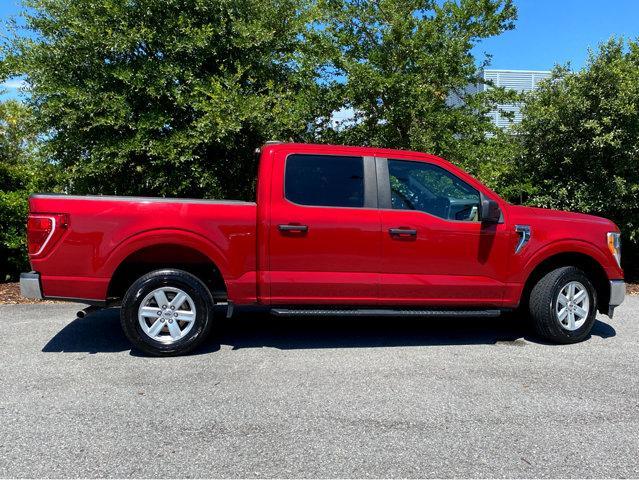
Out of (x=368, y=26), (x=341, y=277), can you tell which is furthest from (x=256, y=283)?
(x=368, y=26)

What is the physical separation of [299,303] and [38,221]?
2444 mm

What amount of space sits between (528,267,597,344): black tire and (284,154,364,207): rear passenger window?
2073 millimetres

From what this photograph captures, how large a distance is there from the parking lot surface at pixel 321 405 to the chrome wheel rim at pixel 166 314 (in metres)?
0.25

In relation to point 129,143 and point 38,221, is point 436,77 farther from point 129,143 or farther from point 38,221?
point 38,221

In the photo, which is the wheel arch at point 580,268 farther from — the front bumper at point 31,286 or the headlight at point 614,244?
the front bumper at point 31,286

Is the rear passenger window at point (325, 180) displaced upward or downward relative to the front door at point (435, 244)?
upward

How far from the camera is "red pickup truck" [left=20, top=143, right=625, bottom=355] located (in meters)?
4.68

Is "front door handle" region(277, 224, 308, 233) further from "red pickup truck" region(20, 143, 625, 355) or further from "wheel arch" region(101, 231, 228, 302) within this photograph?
"wheel arch" region(101, 231, 228, 302)

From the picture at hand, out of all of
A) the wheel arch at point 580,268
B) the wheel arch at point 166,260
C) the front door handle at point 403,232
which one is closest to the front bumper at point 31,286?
the wheel arch at point 166,260

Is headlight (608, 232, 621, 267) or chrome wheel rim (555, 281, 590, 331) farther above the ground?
headlight (608, 232, 621, 267)

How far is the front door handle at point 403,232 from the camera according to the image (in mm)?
4945

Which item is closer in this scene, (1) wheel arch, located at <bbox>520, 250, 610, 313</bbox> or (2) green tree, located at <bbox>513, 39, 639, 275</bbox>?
(1) wheel arch, located at <bbox>520, 250, 610, 313</bbox>

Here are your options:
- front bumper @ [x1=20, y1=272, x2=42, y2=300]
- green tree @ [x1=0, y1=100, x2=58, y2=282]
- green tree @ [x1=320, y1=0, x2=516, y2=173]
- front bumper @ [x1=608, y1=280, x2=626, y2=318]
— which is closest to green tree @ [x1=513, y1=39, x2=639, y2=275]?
green tree @ [x1=320, y1=0, x2=516, y2=173]

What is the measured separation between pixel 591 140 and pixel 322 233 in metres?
5.79
